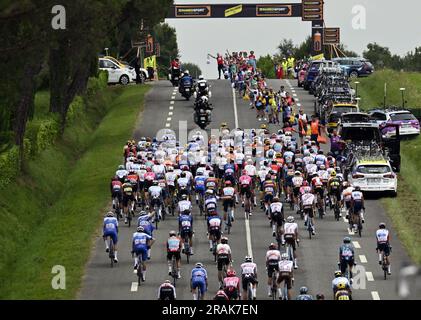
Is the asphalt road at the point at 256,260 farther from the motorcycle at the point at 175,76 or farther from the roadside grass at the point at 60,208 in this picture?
the motorcycle at the point at 175,76

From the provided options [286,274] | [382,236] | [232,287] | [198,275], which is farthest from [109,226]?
[382,236]

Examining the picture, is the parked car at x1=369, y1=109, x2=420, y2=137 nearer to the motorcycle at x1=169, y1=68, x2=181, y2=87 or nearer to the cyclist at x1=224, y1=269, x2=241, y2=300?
the motorcycle at x1=169, y1=68, x2=181, y2=87

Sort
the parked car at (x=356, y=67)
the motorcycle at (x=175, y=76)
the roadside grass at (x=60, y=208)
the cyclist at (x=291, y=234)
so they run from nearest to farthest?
1. the cyclist at (x=291, y=234)
2. the roadside grass at (x=60, y=208)
3. the motorcycle at (x=175, y=76)
4. the parked car at (x=356, y=67)

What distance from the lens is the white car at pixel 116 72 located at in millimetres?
88188

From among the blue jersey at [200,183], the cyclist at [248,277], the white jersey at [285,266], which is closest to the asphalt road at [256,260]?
the blue jersey at [200,183]

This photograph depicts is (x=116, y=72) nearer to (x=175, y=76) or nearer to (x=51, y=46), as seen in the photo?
(x=175, y=76)

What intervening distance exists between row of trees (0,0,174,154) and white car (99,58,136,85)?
5596mm

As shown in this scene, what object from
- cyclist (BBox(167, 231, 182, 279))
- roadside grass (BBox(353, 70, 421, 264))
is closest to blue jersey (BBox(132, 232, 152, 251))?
cyclist (BBox(167, 231, 182, 279))

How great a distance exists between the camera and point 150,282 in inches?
1623

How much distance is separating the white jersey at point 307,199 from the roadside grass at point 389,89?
30502mm

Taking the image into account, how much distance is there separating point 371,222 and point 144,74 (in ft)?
141
